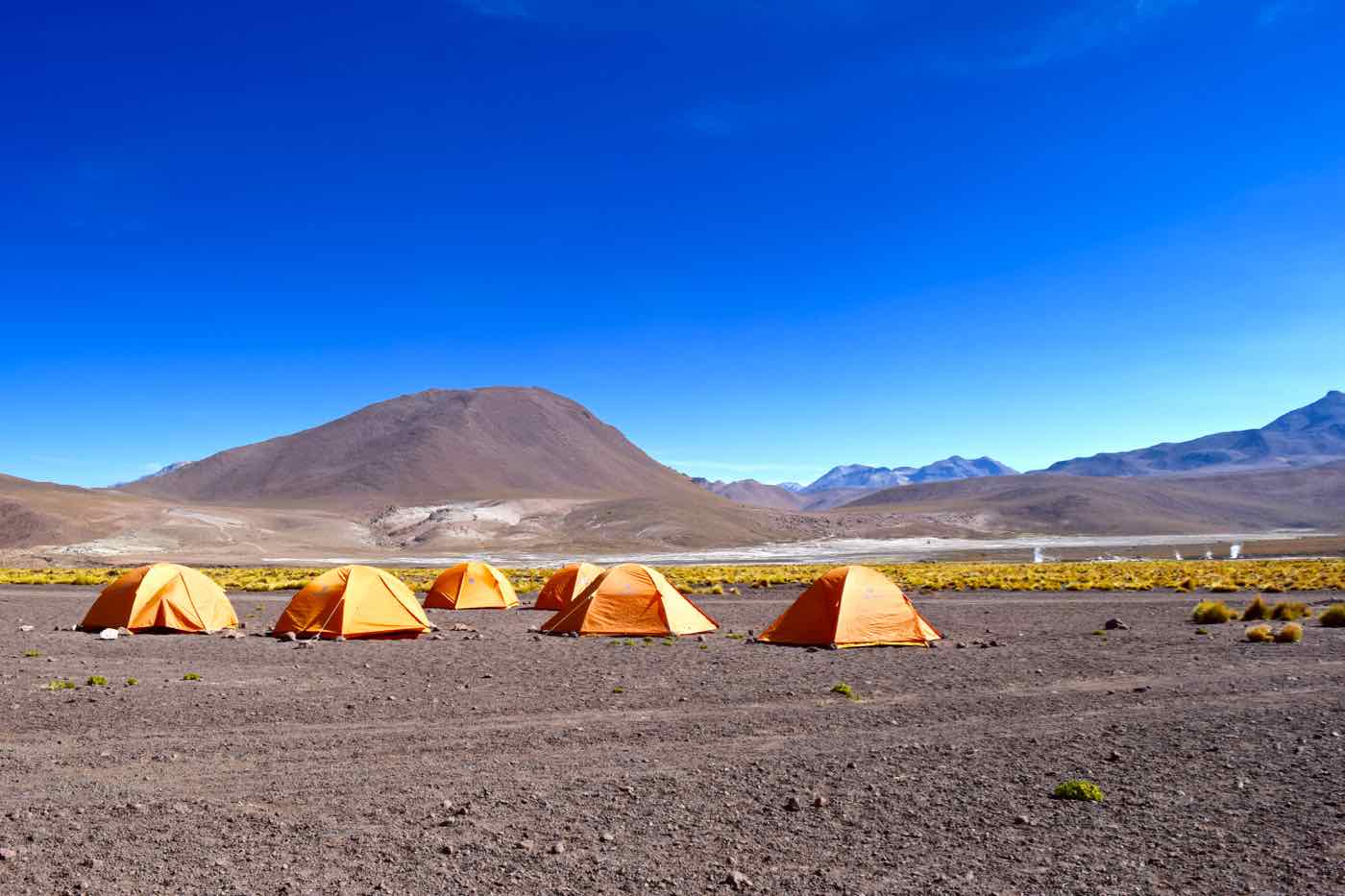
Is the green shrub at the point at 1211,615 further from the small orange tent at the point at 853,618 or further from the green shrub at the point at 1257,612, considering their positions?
the small orange tent at the point at 853,618

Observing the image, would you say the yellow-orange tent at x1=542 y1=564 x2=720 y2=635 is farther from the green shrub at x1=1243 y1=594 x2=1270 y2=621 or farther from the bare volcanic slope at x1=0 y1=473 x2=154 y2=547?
the bare volcanic slope at x1=0 y1=473 x2=154 y2=547

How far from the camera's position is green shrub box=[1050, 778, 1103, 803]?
→ 739 centimetres

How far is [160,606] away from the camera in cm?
1981

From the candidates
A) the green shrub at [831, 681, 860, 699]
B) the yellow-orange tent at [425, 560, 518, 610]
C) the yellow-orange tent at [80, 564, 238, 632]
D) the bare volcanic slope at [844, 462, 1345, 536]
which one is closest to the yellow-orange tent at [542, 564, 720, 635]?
the green shrub at [831, 681, 860, 699]

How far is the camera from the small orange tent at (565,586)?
25281 millimetres

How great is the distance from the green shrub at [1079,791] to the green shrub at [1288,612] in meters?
18.3

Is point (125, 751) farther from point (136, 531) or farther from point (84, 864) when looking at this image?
point (136, 531)

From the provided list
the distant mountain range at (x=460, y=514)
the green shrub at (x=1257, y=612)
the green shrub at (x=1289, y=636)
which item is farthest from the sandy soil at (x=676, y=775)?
the distant mountain range at (x=460, y=514)

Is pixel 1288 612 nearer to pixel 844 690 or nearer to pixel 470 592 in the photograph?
pixel 844 690

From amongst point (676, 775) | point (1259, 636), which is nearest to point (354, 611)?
point (676, 775)

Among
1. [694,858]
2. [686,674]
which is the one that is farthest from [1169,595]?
[694,858]

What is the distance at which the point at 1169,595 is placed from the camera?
32.3 m

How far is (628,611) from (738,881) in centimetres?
1364

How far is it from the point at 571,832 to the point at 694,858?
1.03 metres
